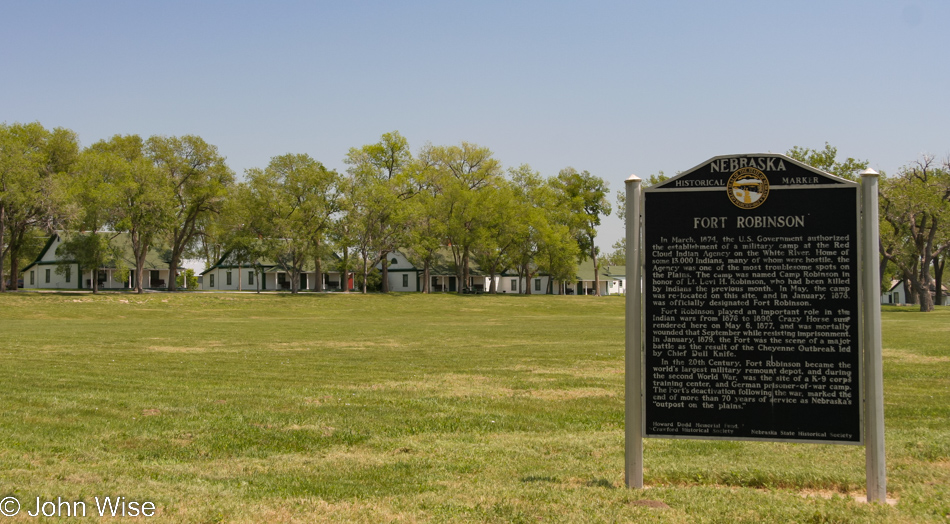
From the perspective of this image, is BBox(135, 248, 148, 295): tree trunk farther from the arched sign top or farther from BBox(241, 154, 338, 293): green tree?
the arched sign top

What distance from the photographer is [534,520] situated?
627 cm

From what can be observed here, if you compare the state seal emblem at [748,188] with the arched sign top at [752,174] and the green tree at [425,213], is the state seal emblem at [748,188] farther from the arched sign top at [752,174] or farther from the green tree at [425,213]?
the green tree at [425,213]

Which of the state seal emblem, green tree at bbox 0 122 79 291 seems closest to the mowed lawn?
the state seal emblem

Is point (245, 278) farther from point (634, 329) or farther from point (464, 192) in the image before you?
point (634, 329)

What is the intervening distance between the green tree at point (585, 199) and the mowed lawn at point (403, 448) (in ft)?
267

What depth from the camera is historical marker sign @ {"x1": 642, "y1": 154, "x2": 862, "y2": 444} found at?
23.8 feet

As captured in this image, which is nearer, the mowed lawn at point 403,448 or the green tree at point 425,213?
the mowed lawn at point 403,448

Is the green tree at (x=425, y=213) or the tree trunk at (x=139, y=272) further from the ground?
the green tree at (x=425, y=213)

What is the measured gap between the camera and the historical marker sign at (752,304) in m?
7.27

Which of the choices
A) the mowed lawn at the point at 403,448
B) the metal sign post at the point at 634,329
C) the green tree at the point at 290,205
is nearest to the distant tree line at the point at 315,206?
the green tree at the point at 290,205

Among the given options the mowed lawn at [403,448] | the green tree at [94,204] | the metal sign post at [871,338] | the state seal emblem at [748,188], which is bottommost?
the mowed lawn at [403,448]

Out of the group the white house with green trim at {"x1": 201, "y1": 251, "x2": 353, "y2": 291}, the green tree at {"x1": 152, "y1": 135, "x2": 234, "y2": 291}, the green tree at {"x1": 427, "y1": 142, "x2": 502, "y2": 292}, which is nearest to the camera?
the green tree at {"x1": 152, "y1": 135, "x2": 234, "y2": 291}

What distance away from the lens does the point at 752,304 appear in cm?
738

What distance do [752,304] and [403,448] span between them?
4.37 meters
